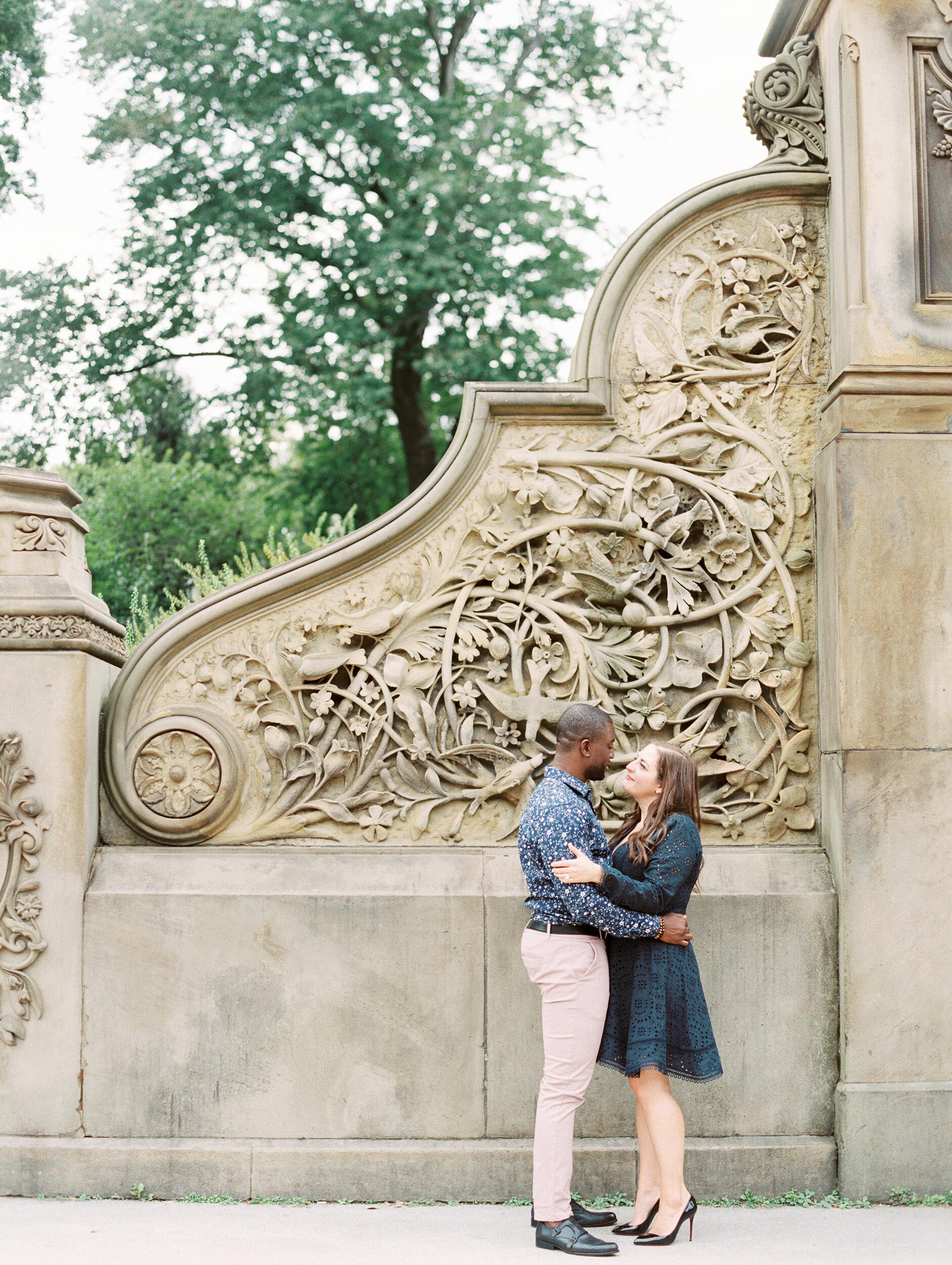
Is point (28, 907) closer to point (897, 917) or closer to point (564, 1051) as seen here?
point (564, 1051)

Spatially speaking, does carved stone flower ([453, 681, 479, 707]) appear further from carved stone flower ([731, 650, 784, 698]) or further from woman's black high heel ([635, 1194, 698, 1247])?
woman's black high heel ([635, 1194, 698, 1247])

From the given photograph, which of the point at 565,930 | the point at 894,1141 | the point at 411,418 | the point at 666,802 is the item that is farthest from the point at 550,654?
the point at 411,418

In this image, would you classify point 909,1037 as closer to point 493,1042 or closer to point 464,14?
point 493,1042

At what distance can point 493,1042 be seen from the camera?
4656mm

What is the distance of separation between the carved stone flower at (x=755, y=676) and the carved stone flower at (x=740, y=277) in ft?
5.17

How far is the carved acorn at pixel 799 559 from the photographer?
496 cm

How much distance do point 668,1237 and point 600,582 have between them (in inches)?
96.5

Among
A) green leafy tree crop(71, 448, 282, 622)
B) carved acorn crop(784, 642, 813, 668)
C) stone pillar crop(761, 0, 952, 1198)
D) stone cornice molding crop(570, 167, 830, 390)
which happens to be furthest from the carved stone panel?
green leafy tree crop(71, 448, 282, 622)

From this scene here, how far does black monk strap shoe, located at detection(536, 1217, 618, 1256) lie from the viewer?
3.95 meters

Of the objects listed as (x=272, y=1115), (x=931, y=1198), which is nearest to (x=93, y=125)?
(x=272, y=1115)

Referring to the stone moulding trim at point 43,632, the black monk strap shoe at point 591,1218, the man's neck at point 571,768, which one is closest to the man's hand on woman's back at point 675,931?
the man's neck at point 571,768

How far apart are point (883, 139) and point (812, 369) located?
958 mm

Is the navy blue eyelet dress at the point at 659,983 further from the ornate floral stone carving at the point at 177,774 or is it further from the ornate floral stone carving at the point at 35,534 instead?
the ornate floral stone carving at the point at 35,534

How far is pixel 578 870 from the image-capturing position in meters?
3.94
